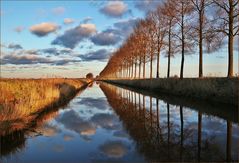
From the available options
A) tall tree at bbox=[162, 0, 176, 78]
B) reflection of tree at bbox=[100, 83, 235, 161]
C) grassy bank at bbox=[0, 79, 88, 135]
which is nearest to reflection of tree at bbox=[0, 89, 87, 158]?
grassy bank at bbox=[0, 79, 88, 135]

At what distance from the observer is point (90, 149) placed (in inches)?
344

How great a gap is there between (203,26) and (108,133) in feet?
66.5

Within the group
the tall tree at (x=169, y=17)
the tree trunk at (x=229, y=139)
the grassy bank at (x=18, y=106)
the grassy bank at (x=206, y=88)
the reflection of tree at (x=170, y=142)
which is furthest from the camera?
the tall tree at (x=169, y=17)

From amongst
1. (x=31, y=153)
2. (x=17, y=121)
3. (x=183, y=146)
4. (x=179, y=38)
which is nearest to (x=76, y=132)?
(x=17, y=121)

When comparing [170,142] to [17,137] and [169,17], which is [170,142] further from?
[169,17]

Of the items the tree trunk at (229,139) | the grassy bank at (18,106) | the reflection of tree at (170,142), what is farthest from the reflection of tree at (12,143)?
the tree trunk at (229,139)

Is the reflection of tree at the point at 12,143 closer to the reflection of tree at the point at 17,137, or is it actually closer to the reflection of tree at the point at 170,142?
the reflection of tree at the point at 17,137

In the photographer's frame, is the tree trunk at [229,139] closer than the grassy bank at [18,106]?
Yes

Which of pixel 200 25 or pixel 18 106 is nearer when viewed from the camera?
pixel 18 106

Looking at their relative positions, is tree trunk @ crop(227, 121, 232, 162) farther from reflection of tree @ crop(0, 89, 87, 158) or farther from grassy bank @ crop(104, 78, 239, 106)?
grassy bank @ crop(104, 78, 239, 106)

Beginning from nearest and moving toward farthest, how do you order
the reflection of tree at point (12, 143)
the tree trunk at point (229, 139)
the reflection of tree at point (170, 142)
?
1. the reflection of tree at point (170, 142)
2. the tree trunk at point (229, 139)
3. the reflection of tree at point (12, 143)

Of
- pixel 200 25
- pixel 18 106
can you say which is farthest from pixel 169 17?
pixel 18 106

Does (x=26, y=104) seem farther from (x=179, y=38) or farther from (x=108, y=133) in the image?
(x=179, y=38)

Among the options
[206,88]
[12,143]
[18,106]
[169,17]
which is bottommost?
[12,143]
